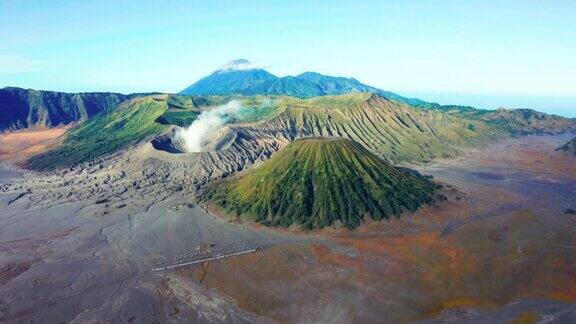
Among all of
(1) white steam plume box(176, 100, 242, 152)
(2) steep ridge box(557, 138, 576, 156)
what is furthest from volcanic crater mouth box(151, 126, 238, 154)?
(2) steep ridge box(557, 138, 576, 156)

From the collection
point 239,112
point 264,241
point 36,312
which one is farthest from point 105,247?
point 239,112

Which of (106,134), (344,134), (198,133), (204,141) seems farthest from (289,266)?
(106,134)

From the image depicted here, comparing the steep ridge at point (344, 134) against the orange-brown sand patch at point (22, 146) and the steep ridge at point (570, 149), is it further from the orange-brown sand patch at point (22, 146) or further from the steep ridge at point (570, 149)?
the orange-brown sand patch at point (22, 146)

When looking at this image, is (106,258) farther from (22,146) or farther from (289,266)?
(22,146)

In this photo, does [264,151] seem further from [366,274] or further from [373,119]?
[366,274]

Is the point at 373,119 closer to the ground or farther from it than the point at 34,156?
farther from it

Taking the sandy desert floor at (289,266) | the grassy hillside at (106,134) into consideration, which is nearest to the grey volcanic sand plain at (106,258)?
the sandy desert floor at (289,266)

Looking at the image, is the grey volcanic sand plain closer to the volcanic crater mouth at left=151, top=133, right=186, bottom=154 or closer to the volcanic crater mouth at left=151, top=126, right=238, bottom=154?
the volcanic crater mouth at left=151, top=126, right=238, bottom=154
